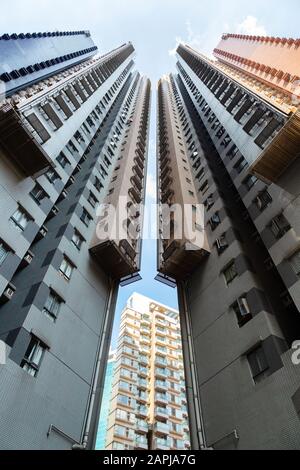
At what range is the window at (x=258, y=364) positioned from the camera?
15008 millimetres

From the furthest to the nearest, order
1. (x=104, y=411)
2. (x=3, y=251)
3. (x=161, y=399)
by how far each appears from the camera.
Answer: (x=161, y=399), (x=104, y=411), (x=3, y=251)

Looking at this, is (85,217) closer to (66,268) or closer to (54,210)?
(54,210)

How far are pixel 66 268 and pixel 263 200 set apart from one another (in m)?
13.7

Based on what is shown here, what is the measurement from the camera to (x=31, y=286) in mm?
17922

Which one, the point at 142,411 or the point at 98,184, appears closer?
the point at 98,184

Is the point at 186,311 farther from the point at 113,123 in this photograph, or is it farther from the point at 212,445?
the point at 113,123

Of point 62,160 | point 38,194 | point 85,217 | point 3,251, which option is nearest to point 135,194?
point 62,160

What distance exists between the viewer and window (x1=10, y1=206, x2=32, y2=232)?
18.1m

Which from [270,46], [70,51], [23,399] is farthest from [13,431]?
[70,51]

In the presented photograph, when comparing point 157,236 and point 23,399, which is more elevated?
point 157,236

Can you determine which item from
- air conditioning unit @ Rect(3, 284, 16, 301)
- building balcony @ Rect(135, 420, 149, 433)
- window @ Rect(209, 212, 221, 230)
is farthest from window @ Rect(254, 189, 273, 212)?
building balcony @ Rect(135, 420, 149, 433)

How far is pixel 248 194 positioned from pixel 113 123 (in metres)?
29.7

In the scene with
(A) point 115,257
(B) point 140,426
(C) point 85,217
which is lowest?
(A) point 115,257

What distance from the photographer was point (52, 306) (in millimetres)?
18219
